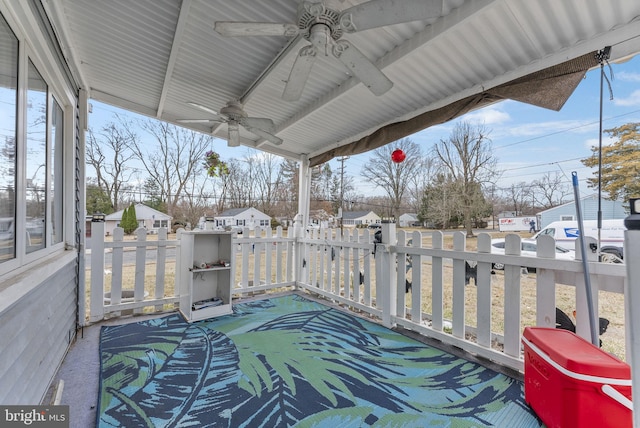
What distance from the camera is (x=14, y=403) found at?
127 cm

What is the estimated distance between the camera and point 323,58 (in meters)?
2.41

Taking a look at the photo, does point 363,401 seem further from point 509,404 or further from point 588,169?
point 588,169

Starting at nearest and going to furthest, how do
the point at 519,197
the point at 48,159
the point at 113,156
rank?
the point at 48,159
the point at 519,197
the point at 113,156

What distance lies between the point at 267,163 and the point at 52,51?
397 centimetres

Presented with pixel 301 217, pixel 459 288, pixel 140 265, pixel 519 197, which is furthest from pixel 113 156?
pixel 519 197

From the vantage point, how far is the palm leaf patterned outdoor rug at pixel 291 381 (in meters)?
1.60

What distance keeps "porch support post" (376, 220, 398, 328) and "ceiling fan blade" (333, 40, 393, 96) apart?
4.91 ft

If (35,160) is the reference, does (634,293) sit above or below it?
below

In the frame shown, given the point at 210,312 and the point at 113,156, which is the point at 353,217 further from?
the point at 113,156

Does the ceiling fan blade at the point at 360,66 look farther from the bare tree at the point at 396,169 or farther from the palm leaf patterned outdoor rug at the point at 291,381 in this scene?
the palm leaf patterned outdoor rug at the point at 291,381

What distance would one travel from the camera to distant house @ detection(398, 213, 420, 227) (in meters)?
3.17

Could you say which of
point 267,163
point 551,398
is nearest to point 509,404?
point 551,398

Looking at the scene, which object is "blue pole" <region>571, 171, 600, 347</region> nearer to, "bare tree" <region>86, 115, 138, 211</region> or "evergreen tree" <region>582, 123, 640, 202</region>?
"evergreen tree" <region>582, 123, 640, 202</region>

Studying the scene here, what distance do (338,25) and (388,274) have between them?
7.40 ft
